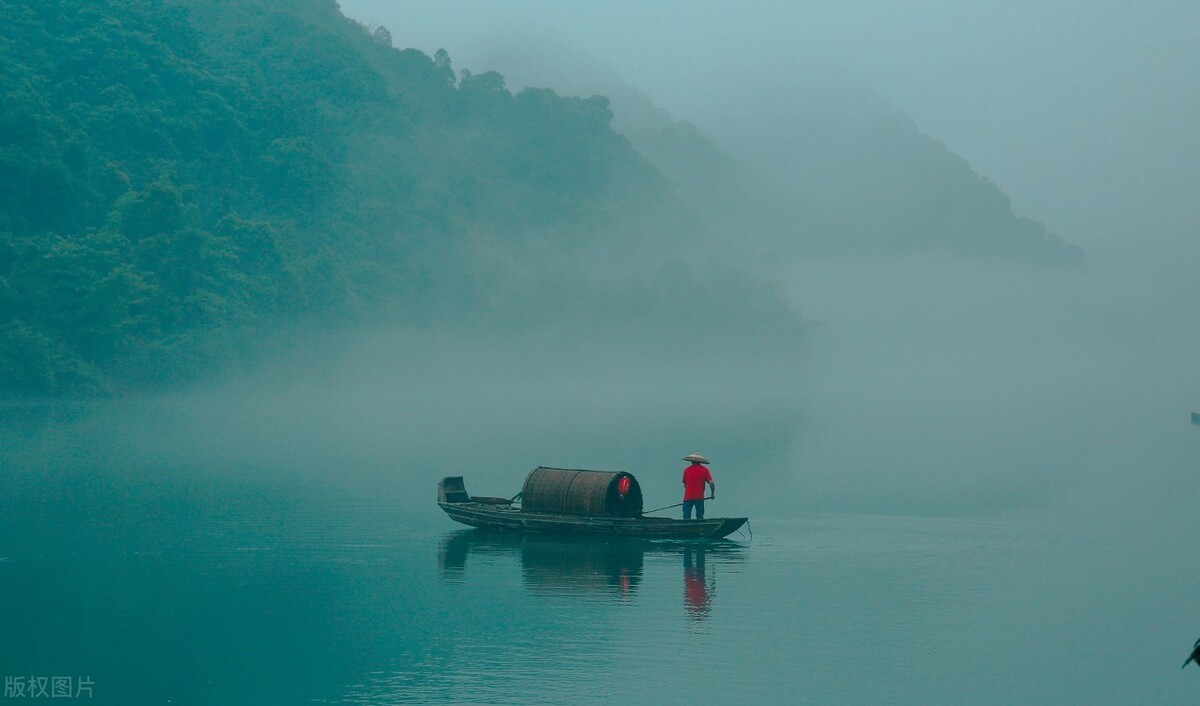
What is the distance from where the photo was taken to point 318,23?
A: 19075cm

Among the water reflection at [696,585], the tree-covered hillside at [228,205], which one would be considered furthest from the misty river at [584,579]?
the tree-covered hillside at [228,205]

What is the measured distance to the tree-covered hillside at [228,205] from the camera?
87500 millimetres

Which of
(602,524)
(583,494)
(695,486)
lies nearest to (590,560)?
(602,524)

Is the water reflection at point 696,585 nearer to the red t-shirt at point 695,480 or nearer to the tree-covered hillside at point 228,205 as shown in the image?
the red t-shirt at point 695,480

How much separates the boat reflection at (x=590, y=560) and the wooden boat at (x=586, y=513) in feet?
1.24

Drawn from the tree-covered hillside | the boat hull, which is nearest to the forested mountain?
the tree-covered hillside

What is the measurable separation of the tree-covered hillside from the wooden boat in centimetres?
5764

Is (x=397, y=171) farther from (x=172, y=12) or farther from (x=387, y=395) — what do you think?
(x=387, y=395)

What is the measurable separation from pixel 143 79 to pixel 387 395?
3918cm

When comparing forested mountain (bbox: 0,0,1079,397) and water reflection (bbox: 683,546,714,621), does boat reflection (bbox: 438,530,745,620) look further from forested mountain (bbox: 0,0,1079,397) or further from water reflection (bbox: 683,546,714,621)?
forested mountain (bbox: 0,0,1079,397)

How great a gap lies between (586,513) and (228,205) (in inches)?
3717

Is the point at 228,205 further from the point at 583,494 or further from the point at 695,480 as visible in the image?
the point at 695,480

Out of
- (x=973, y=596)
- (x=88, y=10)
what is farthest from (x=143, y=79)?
(x=973, y=596)

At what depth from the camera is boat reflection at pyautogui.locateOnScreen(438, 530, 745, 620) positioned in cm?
2873
